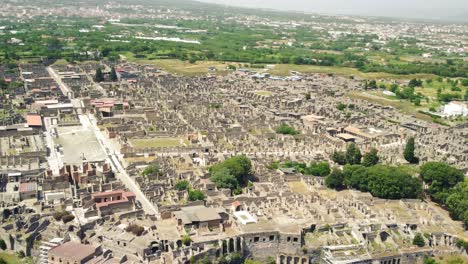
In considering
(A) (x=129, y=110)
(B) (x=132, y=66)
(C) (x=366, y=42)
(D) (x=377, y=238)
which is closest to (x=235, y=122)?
(A) (x=129, y=110)

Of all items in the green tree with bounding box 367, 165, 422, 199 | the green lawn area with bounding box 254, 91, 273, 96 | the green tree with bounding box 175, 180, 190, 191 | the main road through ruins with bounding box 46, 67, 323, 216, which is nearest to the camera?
the main road through ruins with bounding box 46, 67, 323, 216

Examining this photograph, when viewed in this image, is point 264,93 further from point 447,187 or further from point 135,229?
point 135,229

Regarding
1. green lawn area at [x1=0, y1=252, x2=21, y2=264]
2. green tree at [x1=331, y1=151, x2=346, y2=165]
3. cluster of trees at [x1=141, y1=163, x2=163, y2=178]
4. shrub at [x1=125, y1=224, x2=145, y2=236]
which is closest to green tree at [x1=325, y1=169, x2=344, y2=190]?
green tree at [x1=331, y1=151, x2=346, y2=165]

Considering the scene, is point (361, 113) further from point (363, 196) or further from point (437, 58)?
point (437, 58)

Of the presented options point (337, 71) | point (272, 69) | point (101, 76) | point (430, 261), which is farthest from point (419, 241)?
point (337, 71)

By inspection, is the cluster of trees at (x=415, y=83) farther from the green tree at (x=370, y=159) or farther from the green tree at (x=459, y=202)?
the green tree at (x=459, y=202)

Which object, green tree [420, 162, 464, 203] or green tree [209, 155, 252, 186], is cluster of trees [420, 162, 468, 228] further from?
green tree [209, 155, 252, 186]
